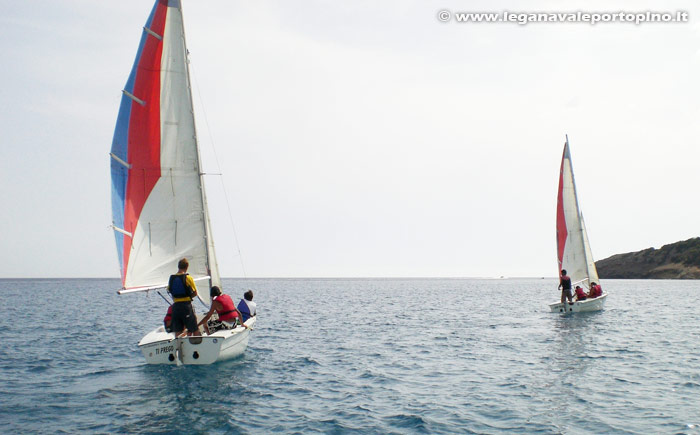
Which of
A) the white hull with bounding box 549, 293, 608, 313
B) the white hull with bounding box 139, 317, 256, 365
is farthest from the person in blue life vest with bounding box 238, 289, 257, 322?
the white hull with bounding box 549, 293, 608, 313

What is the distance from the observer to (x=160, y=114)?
1788cm

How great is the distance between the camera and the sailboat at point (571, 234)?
40.2 m

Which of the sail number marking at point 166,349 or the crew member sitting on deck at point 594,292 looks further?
the crew member sitting on deck at point 594,292

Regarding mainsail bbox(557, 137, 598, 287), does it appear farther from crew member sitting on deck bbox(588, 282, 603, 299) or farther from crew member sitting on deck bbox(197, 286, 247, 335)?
crew member sitting on deck bbox(197, 286, 247, 335)

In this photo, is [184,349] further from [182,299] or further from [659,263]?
[659,263]

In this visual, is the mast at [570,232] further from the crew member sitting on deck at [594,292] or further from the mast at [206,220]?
the mast at [206,220]

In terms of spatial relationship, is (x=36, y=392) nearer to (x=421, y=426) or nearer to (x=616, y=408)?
(x=421, y=426)

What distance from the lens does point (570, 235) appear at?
40.6 metres

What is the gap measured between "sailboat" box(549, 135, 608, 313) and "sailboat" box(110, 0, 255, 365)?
29717mm

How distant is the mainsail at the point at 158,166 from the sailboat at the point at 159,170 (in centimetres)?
3

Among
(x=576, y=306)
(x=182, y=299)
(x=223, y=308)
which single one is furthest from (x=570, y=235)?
(x=182, y=299)

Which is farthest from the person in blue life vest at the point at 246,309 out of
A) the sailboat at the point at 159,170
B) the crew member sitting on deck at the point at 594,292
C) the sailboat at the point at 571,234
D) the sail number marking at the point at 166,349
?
the sailboat at the point at 571,234

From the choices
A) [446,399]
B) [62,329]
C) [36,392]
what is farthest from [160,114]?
[62,329]

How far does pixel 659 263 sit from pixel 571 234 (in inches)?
4519
